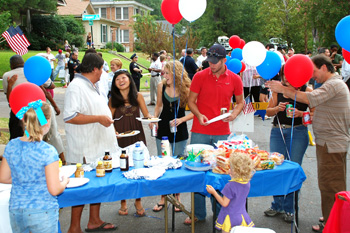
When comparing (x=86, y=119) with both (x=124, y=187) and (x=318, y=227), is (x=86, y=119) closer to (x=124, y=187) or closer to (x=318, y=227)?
(x=124, y=187)

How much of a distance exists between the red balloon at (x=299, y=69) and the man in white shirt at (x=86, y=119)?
2.11 m

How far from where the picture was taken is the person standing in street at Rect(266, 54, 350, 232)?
373 centimetres

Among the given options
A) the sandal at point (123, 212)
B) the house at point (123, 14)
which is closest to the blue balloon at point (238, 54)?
the sandal at point (123, 212)

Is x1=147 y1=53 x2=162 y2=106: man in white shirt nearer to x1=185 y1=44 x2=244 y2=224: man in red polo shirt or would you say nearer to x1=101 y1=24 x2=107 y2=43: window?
x1=185 y1=44 x2=244 y2=224: man in red polo shirt

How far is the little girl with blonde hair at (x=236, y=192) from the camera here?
121 inches

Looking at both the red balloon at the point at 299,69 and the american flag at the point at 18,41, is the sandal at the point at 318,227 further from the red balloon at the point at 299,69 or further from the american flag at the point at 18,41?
the american flag at the point at 18,41

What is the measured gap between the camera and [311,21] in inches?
781

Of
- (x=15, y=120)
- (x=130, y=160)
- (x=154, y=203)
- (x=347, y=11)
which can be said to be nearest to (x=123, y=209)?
(x=154, y=203)

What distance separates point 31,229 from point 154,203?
8.17 ft

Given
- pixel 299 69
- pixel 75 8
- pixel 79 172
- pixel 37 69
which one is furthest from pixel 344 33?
pixel 75 8

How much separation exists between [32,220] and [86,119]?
1344mm

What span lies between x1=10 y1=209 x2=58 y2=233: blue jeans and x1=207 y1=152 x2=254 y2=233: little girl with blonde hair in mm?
1443

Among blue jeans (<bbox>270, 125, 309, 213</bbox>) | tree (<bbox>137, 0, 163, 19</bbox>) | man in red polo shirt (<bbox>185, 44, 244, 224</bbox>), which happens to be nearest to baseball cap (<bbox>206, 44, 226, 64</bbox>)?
man in red polo shirt (<bbox>185, 44, 244, 224</bbox>)

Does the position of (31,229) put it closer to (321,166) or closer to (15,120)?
(321,166)
